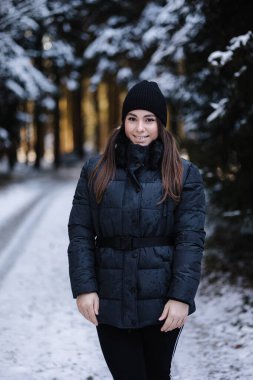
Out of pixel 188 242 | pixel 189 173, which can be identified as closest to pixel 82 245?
pixel 188 242

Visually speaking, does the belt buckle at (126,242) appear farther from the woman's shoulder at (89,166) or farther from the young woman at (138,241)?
the woman's shoulder at (89,166)

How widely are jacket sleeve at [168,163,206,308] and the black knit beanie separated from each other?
39cm

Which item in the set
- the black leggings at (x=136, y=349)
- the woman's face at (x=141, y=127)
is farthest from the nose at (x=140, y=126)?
the black leggings at (x=136, y=349)

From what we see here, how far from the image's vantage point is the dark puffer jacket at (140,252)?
285 cm

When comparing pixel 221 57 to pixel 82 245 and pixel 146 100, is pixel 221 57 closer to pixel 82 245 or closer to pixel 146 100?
pixel 146 100

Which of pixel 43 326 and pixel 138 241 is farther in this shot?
pixel 43 326

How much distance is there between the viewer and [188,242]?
285 centimetres

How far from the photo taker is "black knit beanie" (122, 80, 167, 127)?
2.96 metres

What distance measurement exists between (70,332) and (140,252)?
3.43 meters

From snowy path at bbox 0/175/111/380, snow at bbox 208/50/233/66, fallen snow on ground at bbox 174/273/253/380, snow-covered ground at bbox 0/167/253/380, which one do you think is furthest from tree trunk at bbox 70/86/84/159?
snow at bbox 208/50/233/66

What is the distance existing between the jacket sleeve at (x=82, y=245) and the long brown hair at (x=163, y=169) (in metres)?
0.10

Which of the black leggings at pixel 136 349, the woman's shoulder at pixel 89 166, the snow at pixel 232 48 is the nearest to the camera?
the black leggings at pixel 136 349

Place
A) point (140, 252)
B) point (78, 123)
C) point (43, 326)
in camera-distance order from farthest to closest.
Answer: point (78, 123) → point (43, 326) → point (140, 252)

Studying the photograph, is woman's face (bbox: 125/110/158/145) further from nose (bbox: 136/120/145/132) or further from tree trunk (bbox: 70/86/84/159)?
tree trunk (bbox: 70/86/84/159)
